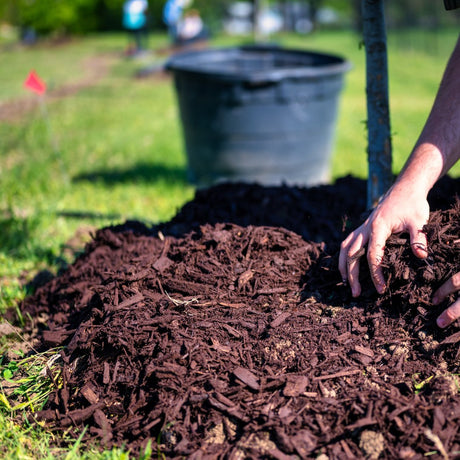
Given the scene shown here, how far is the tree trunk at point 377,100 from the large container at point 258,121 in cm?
223

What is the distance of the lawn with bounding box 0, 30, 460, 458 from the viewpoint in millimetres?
3928

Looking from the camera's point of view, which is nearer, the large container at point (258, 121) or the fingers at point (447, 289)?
the fingers at point (447, 289)

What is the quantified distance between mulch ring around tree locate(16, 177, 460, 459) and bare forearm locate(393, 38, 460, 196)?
0.79 feet

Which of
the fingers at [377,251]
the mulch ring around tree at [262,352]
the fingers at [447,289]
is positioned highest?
the fingers at [377,251]

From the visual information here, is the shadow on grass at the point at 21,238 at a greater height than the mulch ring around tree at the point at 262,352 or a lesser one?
lesser

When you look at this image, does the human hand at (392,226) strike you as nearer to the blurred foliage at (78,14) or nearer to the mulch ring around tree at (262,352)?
the mulch ring around tree at (262,352)

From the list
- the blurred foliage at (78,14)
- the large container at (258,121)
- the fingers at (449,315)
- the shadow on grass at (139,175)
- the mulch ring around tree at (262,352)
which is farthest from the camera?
the blurred foliage at (78,14)

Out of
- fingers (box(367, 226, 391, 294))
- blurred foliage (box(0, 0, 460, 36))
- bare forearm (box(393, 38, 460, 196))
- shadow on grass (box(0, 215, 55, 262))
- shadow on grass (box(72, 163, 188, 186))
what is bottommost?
shadow on grass (box(72, 163, 188, 186))

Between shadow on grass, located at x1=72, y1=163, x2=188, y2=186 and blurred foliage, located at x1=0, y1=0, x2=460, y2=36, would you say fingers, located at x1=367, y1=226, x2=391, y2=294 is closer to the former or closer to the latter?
shadow on grass, located at x1=72, y1=163, x2=188, y2=186

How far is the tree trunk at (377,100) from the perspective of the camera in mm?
2736

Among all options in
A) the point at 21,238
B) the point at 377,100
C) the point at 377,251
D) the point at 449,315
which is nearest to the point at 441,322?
the point at 449,315

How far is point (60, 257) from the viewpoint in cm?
387

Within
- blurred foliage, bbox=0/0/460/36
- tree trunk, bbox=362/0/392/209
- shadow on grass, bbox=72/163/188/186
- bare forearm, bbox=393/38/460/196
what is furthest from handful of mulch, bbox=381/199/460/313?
blurred foliage, bbox=0/0/460/36

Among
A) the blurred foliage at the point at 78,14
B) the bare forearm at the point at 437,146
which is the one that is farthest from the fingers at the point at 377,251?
the blurred foliage at the point at 78,14
